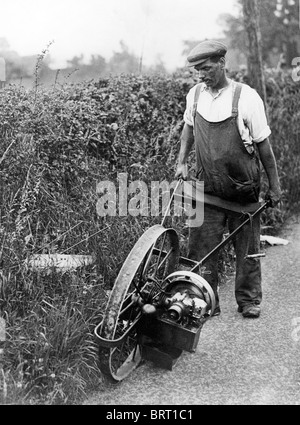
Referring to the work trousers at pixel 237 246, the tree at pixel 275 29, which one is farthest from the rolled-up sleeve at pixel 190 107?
the tree at pixel 275 29

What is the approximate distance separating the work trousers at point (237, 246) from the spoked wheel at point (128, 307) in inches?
23.7

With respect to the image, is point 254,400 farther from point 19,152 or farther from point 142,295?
point 19,152

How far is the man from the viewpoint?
5000 millimetres

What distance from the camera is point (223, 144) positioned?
5.05 m

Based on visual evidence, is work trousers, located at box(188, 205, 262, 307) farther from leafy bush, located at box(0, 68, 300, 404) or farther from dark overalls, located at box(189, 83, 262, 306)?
leafy bush, located at box(0, 68, 300, 404)

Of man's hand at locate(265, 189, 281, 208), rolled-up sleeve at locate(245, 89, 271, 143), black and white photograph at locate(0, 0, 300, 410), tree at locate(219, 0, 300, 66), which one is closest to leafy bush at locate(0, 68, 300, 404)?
black and white photograph at locate(0, 0, 300, 410)

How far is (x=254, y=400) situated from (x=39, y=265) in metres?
1.86

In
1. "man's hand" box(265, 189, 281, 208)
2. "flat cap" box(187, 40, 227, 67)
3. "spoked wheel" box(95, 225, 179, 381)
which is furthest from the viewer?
"man's hand" box(265, 189, 281, 208)

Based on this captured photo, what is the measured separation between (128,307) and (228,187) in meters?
1.43

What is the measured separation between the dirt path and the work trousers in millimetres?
252

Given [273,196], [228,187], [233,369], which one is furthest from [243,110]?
[233,369]

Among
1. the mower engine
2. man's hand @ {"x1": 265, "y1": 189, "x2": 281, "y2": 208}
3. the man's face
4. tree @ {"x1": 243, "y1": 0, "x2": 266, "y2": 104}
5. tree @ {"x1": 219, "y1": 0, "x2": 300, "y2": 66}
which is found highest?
tree @ {"x1": 219, "y1": 0, "x2": 300, "y2": 66}

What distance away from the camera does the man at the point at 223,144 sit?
5000mm
